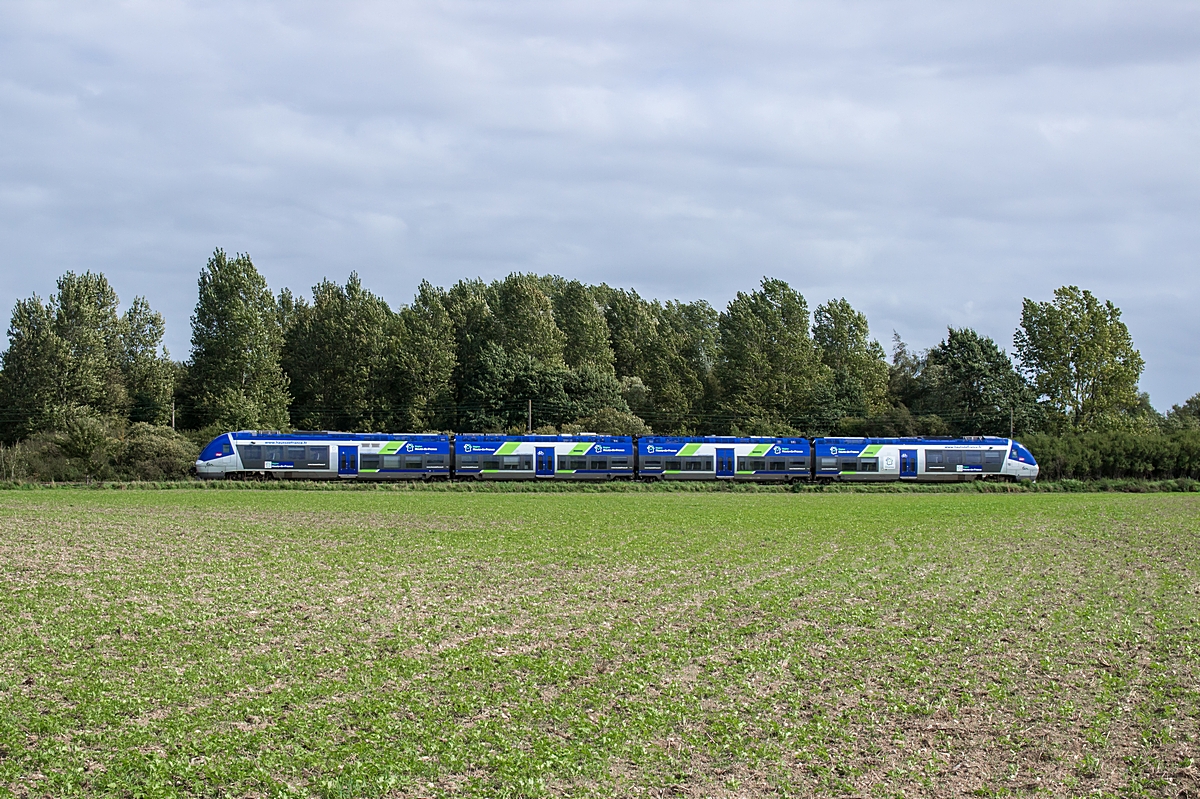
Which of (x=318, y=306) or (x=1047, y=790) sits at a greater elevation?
(x=318, y=306)

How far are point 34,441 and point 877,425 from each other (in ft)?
229

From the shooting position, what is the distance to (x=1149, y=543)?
3181cm

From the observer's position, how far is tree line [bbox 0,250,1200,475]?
81062 millimetres

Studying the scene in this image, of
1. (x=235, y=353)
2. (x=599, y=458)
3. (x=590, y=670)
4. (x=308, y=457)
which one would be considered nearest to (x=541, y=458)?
(x=599, y=458)

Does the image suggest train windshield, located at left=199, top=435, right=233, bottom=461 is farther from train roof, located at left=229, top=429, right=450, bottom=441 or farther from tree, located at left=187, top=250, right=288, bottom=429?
tree, located at left=187, top=250, right=288, bottom=429

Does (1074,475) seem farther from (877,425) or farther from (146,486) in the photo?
(146,486)

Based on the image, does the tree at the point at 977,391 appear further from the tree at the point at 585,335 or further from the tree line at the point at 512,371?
the tree at the point at 585,335

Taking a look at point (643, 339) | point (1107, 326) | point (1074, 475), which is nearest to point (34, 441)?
point (643, 339)

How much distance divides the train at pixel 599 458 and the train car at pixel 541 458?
0.22ft

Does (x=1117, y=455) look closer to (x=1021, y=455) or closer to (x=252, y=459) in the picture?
(x=1021, y=455)

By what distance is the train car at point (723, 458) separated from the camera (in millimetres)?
72250

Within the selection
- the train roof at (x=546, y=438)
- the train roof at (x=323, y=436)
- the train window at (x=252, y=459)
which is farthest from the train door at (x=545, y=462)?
the train window at (x=252, y=459)

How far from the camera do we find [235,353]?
83062mm

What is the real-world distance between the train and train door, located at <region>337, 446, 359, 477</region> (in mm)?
66
